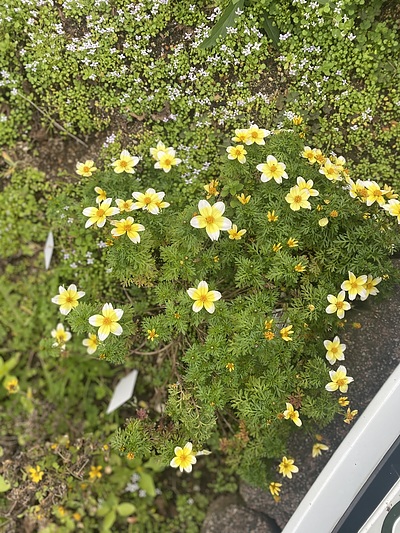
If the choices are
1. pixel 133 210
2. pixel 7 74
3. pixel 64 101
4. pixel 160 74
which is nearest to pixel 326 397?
pixel 133 210

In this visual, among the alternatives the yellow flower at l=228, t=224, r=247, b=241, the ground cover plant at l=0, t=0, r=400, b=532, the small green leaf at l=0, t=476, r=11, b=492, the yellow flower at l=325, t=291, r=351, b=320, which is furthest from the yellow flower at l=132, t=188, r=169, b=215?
the small green leaf at l=0, t=476, r=11, b=492

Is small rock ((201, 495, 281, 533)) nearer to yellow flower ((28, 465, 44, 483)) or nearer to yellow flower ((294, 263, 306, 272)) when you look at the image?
yellow flower ((28, 465, 44, 483))

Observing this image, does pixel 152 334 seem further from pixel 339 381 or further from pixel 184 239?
pixel 339 381

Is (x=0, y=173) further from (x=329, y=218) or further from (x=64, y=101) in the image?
(x=329, y=218)

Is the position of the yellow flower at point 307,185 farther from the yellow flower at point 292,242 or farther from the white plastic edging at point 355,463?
the white plastic edging at point 355,463

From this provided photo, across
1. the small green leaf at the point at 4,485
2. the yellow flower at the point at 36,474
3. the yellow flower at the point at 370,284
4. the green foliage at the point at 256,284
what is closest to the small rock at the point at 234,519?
the green foliage at the point at 256,284

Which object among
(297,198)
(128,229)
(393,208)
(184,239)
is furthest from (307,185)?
(128,229)

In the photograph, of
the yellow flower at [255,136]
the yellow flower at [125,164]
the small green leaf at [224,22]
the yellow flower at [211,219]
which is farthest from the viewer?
the small green leaf at [224,22]

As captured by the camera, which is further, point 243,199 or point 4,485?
point 4,485
